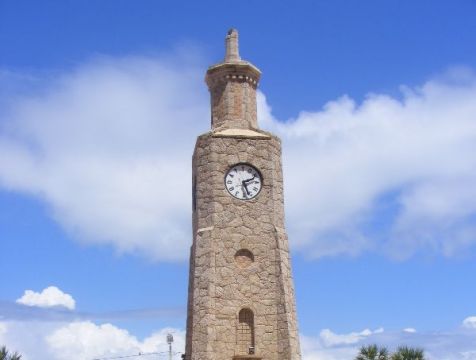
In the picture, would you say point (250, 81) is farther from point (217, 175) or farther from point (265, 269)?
point (265, 269)

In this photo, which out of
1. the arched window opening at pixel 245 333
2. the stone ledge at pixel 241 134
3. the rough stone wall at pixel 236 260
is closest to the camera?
the rough stone wall at pixel 236 260

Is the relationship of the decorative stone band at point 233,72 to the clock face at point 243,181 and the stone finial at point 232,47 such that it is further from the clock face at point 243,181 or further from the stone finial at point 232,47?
the clock face at point 243,181

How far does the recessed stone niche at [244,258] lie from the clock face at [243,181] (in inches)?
64.2

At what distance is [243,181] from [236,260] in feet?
7.97

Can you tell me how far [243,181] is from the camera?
834 inches

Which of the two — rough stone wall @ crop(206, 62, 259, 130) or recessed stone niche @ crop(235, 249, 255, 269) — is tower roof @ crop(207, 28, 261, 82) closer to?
rough stone wall @ crop(206, 62, 259, 130)

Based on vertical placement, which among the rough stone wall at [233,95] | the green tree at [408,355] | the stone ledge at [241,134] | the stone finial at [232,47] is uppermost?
the stone finial at [232,47]

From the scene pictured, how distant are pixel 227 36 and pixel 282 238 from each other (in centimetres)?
716

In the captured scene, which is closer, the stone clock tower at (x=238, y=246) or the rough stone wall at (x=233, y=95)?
the stone clock tower at (x=238, y=246)

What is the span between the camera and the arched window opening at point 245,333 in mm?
19556

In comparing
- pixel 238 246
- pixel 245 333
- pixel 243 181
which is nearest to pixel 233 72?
pixel 243 181

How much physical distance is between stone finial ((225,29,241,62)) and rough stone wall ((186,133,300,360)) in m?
3.04

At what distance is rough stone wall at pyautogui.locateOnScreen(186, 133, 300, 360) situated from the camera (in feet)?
63.8

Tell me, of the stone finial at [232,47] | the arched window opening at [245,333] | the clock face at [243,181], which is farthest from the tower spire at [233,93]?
the arched window opening at [245,333]
